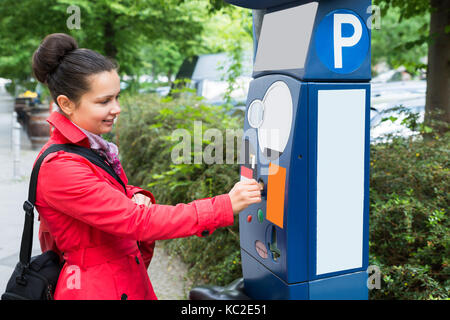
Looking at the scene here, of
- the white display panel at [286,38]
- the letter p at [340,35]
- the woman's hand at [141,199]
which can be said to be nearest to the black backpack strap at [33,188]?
the woman's hand at [141,199]

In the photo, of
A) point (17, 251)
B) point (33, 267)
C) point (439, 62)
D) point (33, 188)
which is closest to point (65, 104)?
point (33, 188)

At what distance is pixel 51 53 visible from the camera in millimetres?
1676

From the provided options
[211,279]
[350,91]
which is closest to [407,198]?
[350,91]

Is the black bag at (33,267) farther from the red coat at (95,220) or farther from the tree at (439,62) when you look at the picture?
the tree at (439,62)

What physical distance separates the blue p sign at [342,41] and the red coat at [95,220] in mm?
748

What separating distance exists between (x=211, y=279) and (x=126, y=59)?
10033 mm

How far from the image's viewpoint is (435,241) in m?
2.54

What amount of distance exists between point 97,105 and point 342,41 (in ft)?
3.44

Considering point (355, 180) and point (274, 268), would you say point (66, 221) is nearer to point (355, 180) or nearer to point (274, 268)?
point (274, 268)

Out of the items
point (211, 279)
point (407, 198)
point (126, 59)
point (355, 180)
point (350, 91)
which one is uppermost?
point (126, 59)

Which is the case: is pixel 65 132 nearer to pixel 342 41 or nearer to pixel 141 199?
pixel 141 199

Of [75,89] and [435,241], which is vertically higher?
[75,89]

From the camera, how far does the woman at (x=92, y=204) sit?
5.11 feet

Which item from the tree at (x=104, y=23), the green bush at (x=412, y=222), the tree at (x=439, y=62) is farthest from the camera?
the tree at (x=104, y=23)
